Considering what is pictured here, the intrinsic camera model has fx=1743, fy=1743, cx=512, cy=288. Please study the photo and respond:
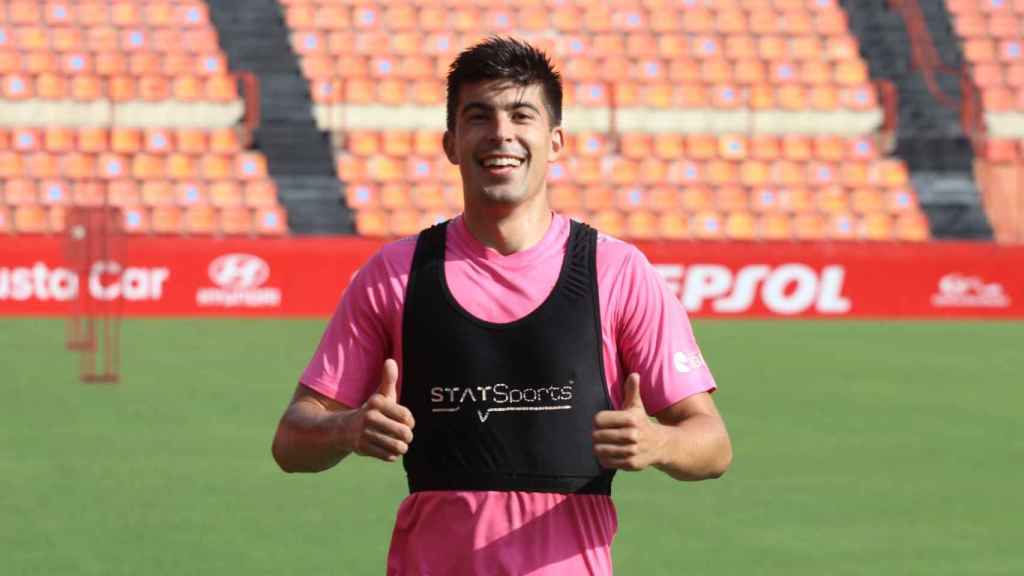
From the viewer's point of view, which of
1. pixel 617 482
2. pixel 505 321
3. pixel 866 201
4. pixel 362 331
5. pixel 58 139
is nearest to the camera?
pixel 505 321

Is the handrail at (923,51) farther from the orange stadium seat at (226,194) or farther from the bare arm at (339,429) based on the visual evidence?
the bare arm at (339,429)

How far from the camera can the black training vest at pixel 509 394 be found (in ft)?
11.6

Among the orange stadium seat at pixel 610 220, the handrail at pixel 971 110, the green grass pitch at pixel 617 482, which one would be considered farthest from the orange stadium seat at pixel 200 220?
the handrail at pixel 971 110

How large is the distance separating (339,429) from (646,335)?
0.67m

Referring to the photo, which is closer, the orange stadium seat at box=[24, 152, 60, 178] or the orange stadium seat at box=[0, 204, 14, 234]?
the orange stadium seat at box=[0, 204, 14, 234]

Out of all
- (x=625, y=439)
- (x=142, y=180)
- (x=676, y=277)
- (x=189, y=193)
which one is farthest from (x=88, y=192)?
(x=625, y=439)

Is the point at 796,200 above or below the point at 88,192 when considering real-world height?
below

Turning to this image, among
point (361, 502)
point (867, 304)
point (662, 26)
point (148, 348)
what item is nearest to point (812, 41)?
point (662, 26)

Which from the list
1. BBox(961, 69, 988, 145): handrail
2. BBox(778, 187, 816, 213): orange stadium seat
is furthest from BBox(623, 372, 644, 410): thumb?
BBox(961, 69, 988, 145): handrail

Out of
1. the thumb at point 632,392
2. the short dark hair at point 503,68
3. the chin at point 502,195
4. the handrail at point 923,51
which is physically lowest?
the thumb at point 632,392

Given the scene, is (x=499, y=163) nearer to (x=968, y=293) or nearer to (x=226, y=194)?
(x=968, y=293)

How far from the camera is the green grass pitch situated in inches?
308

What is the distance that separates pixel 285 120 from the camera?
24953 millimetres

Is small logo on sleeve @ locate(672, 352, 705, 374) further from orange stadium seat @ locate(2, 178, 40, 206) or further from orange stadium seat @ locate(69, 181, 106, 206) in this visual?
orange stadium seat @ locate(2, 178, 40, 206)
